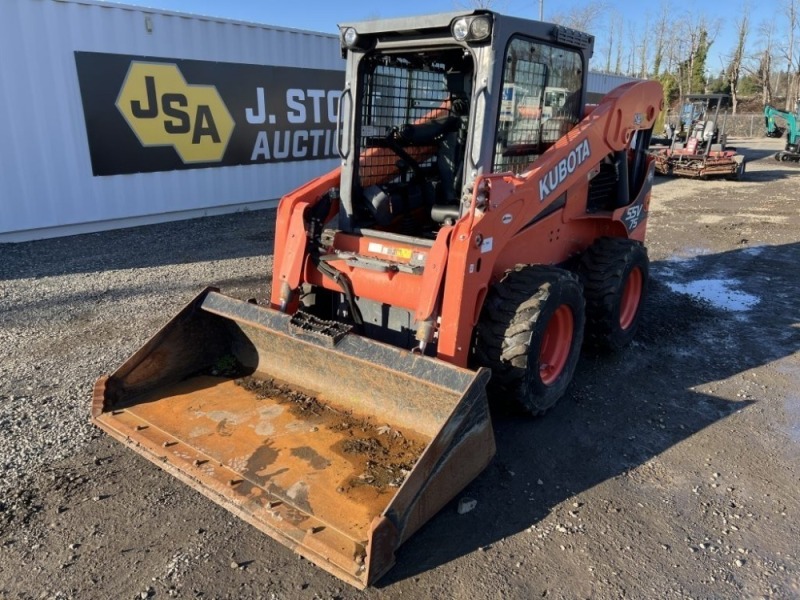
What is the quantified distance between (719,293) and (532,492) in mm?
5064

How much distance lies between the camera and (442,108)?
4832 millimetres

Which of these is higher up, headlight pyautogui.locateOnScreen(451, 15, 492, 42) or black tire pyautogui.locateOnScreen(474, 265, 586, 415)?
headlight pyautogui.locateOnScreen(451, 15, 492, 42)

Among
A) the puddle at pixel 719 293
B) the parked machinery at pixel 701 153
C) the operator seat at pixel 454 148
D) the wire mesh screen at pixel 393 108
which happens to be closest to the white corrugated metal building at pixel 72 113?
the wire mesh screen at pixel 393 108

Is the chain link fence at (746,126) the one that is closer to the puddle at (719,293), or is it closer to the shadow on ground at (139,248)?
the puddle at (719,293)

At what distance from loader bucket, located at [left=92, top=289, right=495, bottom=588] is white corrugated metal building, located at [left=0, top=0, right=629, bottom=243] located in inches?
259

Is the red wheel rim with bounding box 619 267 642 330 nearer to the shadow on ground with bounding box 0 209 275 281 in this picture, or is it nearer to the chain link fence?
the shadow on ground with bounding box 0 209 275 281

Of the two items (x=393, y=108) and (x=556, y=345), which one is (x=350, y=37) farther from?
(x=556, y=345)

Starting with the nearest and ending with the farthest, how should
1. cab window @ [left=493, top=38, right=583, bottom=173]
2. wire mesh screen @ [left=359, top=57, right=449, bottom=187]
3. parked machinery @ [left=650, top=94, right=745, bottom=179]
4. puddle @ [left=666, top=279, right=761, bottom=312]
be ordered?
1. cab window @ [left=493, top=38, right=583, bottom=173]
2. wire mesh screen @ [left=359, top=57, right=449, bottom=187]
3. puddle @ [left=666, top=279, right=761, bottom=312]
4. parked machinery @ [left=650, top=94, right=745, bottom=179]

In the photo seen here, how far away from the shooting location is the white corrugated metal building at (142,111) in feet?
28.9

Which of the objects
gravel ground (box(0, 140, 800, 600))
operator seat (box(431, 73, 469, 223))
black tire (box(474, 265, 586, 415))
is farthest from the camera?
operator seat (box(431, 73, 469, 223))

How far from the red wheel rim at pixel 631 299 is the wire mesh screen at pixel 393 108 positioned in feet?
7.22

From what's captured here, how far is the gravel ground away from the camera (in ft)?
9.20

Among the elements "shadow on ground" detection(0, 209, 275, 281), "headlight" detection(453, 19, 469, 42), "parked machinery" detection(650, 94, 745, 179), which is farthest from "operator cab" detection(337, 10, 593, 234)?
"parked machinery" detection(650, 94, 745, 179)

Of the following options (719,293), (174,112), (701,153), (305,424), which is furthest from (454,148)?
(701,153)
